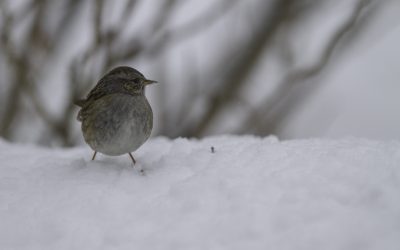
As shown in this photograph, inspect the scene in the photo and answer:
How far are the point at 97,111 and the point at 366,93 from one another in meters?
5.77

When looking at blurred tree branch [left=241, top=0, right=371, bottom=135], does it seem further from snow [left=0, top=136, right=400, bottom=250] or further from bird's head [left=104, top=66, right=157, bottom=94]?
bird's head [left=104, top=66, right=157, bottom=94]

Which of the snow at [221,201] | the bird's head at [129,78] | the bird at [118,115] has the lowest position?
the snow at [221,201]

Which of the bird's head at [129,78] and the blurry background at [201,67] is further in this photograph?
the blurry background at [201,67]

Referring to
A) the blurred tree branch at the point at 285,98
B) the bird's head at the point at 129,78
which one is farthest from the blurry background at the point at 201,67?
the bird's head at the point at 129,78

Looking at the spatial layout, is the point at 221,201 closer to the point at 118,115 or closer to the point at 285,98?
the point at 118,115

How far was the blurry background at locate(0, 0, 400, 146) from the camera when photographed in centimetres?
518

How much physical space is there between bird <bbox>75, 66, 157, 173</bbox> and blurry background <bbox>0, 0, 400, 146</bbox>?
917 millimetres

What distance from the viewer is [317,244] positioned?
2.51m

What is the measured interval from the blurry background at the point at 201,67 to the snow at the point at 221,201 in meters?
1.62

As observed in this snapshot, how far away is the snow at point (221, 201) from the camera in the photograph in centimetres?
260

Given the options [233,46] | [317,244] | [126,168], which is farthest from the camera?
[233,46]

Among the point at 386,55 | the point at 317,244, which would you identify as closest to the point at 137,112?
the point at 317,244

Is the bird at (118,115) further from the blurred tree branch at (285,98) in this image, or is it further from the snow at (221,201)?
the blurred tree branch at (285,98)

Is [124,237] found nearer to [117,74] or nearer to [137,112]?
[137,112]
